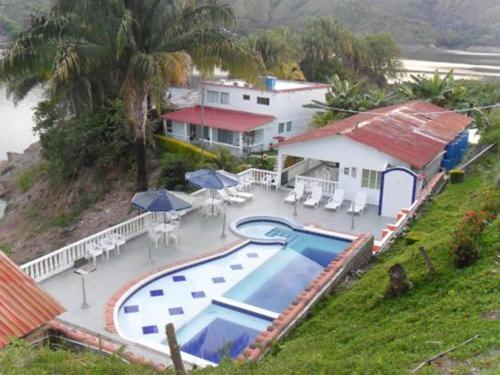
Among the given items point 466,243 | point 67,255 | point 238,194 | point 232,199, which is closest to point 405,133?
point 238,194

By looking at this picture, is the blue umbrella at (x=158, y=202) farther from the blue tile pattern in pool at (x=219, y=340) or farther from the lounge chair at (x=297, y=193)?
the lounge chair at (x=297, y=193)

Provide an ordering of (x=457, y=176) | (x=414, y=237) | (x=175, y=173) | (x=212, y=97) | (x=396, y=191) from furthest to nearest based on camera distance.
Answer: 1. (x=212, y=97)
2. (x=175, y=173)
3. (x=396, y=191)
4. (x=457, y=176)
5. (x=414, y=237)

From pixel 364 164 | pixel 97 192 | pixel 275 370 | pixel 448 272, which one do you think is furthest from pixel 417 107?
pixel 275 370

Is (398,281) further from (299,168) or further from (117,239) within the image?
(299,168)

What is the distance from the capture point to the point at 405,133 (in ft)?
67.4

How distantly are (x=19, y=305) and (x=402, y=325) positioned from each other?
522 centimetres

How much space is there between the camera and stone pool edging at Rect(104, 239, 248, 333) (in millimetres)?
10625

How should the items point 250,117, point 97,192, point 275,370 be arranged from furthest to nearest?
point 250,117 < point 97,192 < point 275,370

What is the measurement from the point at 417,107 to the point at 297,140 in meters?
9.77

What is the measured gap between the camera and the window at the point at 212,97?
33.2m

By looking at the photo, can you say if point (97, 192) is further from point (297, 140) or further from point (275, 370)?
point (275, 370)

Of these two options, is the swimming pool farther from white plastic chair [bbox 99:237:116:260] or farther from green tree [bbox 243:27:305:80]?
green tree [bbox 243:27:305:80]

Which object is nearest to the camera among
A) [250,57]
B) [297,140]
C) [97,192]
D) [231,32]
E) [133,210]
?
[250,57]

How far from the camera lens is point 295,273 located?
550 inches
